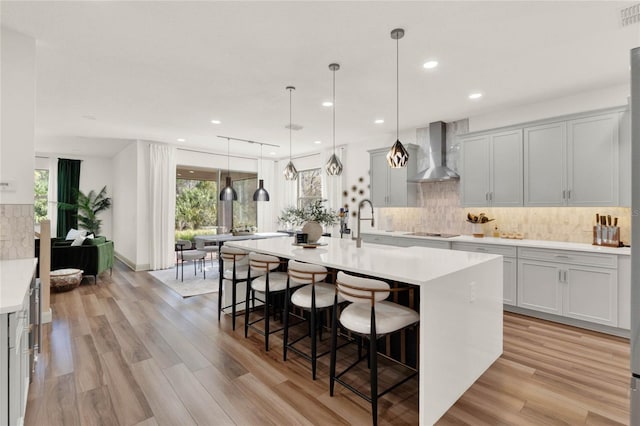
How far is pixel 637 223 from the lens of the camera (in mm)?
1280

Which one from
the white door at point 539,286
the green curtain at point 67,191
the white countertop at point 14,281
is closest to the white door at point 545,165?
the white door at point 539,286

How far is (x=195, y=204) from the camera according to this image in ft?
26.7

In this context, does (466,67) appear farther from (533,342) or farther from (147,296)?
(147,296)

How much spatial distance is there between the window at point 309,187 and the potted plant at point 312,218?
209 millimetres

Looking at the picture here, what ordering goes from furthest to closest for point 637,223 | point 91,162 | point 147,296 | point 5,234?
point 91,162 → point 147,296 → point 5,234 → point 637,223

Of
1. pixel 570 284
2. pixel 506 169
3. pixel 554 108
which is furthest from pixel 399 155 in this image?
pixel 554 108

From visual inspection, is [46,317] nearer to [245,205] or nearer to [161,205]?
[161,205]

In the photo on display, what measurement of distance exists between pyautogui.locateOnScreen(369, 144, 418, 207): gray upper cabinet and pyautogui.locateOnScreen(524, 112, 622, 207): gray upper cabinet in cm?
180

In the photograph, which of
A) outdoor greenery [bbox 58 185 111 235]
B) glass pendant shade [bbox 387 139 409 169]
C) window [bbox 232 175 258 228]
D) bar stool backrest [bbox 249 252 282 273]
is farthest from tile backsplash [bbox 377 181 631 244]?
outdoor greenery [bbox 58 185 111 235]

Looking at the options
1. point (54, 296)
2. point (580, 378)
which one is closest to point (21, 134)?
point (54, 296)

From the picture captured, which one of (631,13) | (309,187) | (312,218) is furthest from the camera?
(309,187)

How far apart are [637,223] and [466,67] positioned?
251 cm

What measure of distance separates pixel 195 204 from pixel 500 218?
6.78 meters

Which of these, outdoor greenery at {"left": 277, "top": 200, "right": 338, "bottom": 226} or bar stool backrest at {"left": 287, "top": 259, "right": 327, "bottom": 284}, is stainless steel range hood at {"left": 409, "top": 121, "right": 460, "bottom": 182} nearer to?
outdoor greenery at {"left": 277, "top": 200, "right": 338, "bottom": 226}
